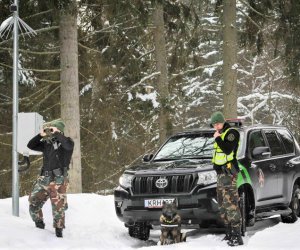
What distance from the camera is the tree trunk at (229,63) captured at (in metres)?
16.6

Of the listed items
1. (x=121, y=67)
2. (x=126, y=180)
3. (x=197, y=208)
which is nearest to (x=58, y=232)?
(x=126, y=180)

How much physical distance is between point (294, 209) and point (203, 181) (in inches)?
119

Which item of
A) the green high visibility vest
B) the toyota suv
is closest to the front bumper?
the toyota suv

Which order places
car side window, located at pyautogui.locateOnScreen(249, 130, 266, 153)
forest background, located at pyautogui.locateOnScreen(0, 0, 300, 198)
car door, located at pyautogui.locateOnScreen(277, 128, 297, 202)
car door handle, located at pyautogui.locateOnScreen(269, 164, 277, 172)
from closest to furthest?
car side window, located at pyautogui.locateOnScreen(249, 130, 266, 153)
car door handle, located at pyautogui.locateOnScreen(269, 164, 277, 172)
car door, located at pyautogui.locateOnScreen(277, 128, 297, 202)
forest background, located at pyautogui.locateOnScreen(0, 0, 300, 198)

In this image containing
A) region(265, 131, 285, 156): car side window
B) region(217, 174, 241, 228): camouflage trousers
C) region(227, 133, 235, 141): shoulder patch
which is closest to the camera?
region(217, 174, 241, 228): camouflage trousers

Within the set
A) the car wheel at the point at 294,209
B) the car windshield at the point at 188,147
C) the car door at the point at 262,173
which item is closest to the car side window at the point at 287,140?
the car wheel at the point at 294,209

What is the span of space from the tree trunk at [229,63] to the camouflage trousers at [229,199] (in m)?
8.02

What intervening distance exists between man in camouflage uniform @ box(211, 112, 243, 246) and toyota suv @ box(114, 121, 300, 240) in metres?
0.42

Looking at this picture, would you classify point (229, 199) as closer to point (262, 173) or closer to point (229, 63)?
point (262, 173)

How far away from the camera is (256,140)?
10.7 m

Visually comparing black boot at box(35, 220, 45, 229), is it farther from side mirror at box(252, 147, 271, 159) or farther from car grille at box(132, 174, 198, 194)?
side mirror at box(252, 147, 271, 159)

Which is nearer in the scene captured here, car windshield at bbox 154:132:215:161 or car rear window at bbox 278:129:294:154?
car windshield at bbox 154:132:215:161

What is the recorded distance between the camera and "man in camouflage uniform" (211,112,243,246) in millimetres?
8531

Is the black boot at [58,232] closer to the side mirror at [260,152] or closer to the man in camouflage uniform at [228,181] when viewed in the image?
the man in camouflage uniform at [228,181]
